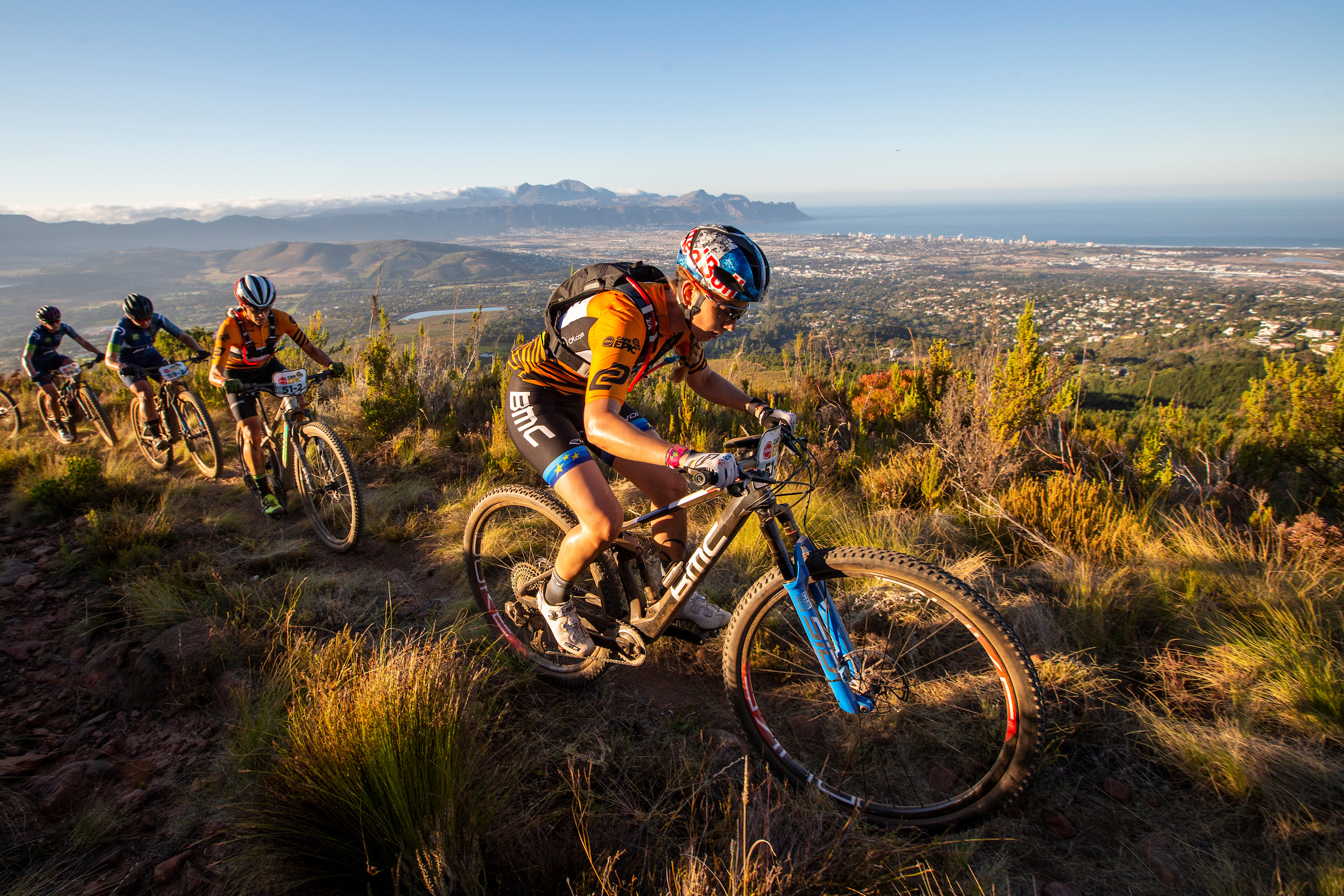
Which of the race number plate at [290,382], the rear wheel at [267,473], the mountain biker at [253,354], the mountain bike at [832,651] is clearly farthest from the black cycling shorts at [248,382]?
the mountain bike at [832,651]

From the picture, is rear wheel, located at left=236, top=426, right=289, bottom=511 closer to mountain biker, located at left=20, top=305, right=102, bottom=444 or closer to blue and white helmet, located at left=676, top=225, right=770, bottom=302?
mountain biker, located at left=20, top=305, right=102, bottom=444

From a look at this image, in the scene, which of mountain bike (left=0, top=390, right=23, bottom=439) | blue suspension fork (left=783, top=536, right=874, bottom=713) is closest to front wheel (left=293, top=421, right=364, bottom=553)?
blue suspension fork (left=783, top=536, right=874, bottom=713)

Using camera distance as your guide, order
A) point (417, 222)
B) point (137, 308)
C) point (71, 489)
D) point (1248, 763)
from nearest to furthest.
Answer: point (1248, 763) → point (71, 489) → point (137, 308) → point (417, 222)

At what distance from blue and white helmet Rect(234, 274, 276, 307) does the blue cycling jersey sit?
4.92 m

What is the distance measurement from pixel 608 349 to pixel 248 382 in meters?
4.91

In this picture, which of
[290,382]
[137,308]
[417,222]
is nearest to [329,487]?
[290,382]

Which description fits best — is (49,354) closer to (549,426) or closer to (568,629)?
(549,426)

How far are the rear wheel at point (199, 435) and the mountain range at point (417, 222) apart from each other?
251 ft

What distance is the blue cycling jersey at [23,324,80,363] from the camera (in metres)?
→ 7.66

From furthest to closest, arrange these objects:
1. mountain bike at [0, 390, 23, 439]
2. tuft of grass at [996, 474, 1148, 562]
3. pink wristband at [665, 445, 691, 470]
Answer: mountain bike at [0, 390, 23, 439], tuft of grass at [996, 474, 1148, 562], pink wristband at [665, 445, 691, 470]

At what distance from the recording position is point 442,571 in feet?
14.3

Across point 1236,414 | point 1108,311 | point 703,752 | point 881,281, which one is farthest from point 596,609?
point 881,281

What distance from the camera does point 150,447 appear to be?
6.96 metres

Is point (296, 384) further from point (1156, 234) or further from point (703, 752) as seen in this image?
point (1156, 234)
